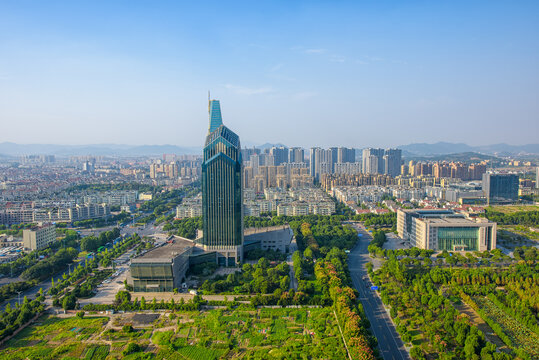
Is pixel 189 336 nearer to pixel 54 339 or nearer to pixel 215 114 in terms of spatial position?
pixel 54 339

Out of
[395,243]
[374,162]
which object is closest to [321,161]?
[374,162]

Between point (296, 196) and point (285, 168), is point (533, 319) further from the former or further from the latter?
point (285, 168)

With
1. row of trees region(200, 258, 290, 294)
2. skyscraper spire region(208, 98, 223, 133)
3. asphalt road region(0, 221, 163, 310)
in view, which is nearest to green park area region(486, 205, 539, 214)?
row of trees region(200, 258, 290, 294)

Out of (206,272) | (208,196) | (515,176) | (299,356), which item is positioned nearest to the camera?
(299,356)

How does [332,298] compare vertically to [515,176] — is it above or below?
below

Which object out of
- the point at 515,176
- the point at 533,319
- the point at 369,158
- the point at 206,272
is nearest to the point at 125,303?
the point at 206,272

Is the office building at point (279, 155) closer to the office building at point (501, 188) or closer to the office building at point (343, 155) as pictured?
the office building at point (343, 155)

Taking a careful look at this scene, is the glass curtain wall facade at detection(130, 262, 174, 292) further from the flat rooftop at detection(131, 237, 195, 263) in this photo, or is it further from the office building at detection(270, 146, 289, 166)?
the office building at detection(270, 146, 289, 166)
